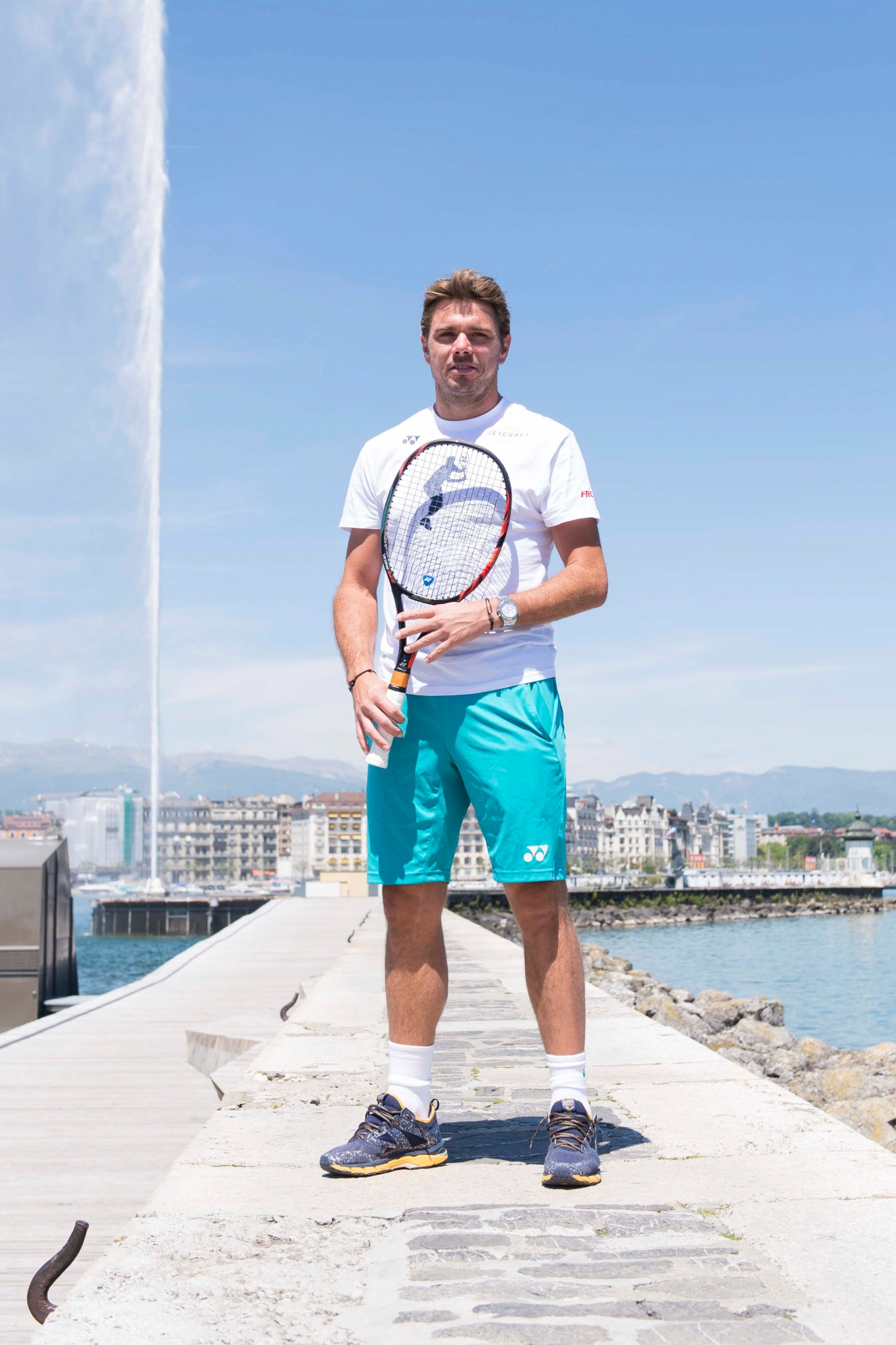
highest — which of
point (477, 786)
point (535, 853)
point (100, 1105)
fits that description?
point (477, 786)

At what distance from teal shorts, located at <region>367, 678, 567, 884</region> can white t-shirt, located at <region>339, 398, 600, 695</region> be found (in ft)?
0.17

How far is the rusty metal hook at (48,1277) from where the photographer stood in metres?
2.21

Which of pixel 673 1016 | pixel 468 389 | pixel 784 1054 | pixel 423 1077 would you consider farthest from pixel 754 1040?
pixel 468 389

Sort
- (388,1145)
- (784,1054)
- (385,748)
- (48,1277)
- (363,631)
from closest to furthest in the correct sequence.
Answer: (48,1277)
(388,1145)
(385,748)
(363,631)
(784,1054)

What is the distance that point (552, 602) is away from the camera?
127 inches

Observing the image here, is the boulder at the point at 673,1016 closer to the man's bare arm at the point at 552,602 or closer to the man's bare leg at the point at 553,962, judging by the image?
the man's bare leg at the point at 553,962

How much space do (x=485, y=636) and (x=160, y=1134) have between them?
162 inches

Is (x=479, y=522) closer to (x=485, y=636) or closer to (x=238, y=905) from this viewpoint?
(x=485, y=636)

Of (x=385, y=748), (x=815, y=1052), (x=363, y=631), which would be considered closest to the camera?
(x=385, y=748)

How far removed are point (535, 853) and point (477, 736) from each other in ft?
1.08

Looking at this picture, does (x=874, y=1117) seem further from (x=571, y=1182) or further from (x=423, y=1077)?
(x=571, y=1182)

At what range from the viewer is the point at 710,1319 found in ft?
6.52

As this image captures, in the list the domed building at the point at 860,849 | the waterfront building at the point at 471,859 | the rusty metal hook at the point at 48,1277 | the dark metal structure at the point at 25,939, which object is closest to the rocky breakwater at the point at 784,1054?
the rusty metal hook at the point at 48,1277

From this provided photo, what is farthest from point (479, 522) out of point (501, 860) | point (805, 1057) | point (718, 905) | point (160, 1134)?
point (718, 905)
